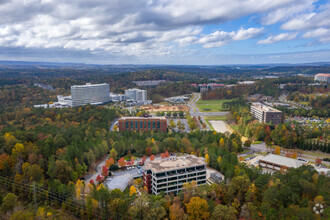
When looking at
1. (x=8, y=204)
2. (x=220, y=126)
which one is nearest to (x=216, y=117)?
(x=220, y=126)

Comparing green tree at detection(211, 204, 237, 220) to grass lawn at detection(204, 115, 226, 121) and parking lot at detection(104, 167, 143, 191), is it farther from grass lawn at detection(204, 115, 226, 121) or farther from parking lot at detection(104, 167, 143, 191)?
grass lawn at detection(204, 115, 226, 121)

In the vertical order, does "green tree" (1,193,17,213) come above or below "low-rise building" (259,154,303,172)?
above

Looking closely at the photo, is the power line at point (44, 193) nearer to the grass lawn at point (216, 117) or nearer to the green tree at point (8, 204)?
the green tree at point (8, 204)

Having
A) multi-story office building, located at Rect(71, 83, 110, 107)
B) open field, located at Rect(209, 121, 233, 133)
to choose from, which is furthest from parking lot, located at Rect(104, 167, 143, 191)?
multi-story office building, located at Rect(71, 83, 110, 107)

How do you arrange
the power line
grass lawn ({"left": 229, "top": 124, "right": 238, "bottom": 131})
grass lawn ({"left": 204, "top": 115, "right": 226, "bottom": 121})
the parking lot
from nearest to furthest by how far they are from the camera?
the power line, the parking lot, grass lawn ({"left": 229, "top": 124, "right": 238, "bottom": 131}), grass lawn ({"left": 204, "top": 115, "right": 226, "bottom": 121})

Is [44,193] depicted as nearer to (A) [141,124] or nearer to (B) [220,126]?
(A) [141,124]

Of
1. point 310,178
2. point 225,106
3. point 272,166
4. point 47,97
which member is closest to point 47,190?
point 310,178
